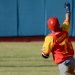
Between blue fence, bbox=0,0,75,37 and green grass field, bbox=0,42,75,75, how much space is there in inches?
13.4

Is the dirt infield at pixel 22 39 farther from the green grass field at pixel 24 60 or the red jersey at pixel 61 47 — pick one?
the red jersey at pixel 61 47

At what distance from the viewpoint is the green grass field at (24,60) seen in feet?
33.4

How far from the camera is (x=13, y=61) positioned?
10930 millimetres

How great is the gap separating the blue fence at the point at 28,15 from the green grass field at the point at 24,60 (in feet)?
1.12

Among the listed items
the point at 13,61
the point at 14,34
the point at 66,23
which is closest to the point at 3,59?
the point at 13,61

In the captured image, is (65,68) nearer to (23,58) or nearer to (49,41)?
(49,41)

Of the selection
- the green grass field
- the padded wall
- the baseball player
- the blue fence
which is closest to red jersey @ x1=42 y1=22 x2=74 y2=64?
the baseball player

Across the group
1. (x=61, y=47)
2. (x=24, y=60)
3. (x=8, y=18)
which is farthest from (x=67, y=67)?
(x=8, y=18)

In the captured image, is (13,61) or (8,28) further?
(8,28)

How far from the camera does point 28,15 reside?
1224 centimetres

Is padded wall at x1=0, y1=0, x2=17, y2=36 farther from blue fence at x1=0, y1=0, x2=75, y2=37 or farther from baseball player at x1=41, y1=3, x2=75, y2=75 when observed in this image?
baseball player at x1=41, y1=3, x2=75, y2=75

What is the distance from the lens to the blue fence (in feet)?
39.8

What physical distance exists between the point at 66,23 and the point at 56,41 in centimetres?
59

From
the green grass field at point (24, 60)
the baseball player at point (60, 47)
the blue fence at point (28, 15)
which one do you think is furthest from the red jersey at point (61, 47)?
the blue fence at point (28, 15)
